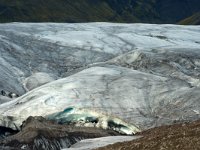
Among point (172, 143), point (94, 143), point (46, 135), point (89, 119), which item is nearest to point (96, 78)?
point (89, 119)

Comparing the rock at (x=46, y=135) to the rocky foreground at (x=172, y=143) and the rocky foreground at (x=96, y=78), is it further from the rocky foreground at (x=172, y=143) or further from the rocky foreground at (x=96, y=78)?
the rocky foreground at (x=172, y=143)

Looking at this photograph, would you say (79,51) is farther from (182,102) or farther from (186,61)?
(182,102)

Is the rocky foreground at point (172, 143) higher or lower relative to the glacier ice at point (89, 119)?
higher

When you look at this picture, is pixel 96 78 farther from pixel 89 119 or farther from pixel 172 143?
pixel 172 143

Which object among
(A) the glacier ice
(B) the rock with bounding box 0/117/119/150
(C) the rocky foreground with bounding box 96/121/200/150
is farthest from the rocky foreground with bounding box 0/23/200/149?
(C) the rocky foreground with bounding box 96/121/200/150

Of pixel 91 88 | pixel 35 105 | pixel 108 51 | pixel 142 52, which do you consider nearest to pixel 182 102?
pixel 91 88

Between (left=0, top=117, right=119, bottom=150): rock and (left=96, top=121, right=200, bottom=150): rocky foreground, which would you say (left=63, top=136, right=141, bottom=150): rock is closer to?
(left=0, top=117, right=119, bottom=150): rock

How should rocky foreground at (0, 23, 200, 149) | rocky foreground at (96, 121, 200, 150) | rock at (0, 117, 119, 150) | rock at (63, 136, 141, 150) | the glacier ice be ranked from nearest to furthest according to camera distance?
rocky foreground at (96, 121, 200, 150) → rock at (63, 136, 141, 150) → rock at (0, 117, 119, 150) → the glacier ice → rocky foreground at (0, 23, 200, 149)

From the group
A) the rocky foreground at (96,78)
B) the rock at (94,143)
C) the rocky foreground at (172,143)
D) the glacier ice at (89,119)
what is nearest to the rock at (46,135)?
the rocky foreground at (96,78)
